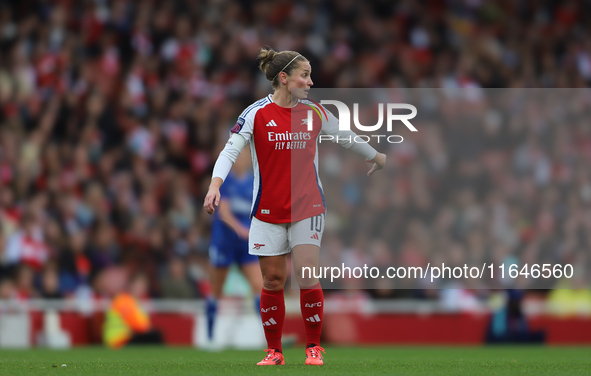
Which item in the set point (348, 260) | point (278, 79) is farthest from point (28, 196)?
point (278, 79)

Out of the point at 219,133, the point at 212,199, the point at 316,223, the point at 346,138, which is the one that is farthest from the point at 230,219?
the point at 219,133

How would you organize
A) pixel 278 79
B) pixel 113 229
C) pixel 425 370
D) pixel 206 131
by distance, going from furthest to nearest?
pixel 206 131 < pixel 113 229 < pixel 278 79 < pixel 425 370

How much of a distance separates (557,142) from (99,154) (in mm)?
6453

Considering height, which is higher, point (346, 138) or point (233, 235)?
point (346, 138)

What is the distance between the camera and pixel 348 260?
11.2 metres

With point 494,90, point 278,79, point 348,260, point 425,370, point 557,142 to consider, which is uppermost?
point 494,90

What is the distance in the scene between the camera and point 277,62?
5.62m

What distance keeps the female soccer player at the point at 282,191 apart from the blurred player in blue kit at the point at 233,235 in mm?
2525

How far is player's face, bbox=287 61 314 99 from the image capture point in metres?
5.59

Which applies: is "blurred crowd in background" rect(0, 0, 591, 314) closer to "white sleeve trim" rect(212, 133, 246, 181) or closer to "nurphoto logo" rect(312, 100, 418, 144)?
"nurphoto logo" rect(312, 100, 418, 144)

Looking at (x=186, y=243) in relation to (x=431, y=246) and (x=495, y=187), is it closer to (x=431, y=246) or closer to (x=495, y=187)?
(x=431, y=246)

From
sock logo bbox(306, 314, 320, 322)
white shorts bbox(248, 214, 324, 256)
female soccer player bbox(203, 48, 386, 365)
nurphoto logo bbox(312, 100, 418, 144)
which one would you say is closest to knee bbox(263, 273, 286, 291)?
female soccer player bbox(203, 48, 386, 365)

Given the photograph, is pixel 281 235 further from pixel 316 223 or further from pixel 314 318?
pixel 314 318

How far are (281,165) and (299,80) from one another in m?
0.55
